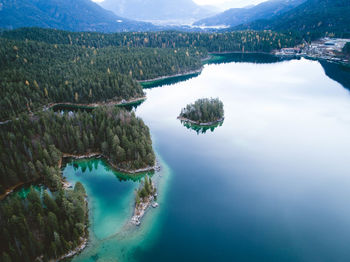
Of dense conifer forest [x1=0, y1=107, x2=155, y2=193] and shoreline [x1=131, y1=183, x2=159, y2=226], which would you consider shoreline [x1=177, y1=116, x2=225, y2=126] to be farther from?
shoreline [x1=131, y1=183, x2=159, y2=226]

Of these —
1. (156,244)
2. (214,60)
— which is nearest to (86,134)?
(156,244)

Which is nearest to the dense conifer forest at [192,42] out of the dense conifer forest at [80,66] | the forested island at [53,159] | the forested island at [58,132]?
the dense conifer forest at [80,66]


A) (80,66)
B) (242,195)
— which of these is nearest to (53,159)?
(242,195)

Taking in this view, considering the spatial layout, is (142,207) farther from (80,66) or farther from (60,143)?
(80,66)

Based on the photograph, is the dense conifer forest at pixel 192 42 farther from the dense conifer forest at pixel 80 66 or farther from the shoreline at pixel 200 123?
the shoreline at pixel 200 123

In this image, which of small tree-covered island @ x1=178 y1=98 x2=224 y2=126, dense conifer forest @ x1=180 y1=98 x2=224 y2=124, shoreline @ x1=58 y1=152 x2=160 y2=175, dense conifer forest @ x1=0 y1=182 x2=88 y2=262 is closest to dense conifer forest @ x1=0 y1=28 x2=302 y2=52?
dense conifer forest @ x1=180 y1=98 x2=224 y2=124

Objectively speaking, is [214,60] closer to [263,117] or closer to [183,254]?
[263,117]
